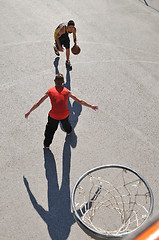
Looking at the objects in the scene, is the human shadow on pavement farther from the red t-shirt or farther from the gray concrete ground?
the red t-shirt

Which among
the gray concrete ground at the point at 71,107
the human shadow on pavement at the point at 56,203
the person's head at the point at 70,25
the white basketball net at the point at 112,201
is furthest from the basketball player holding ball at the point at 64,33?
the white basketball net at the point at 112,201

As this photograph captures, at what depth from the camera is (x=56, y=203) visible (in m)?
5.88

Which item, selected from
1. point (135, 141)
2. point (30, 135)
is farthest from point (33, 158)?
point (135, 141)

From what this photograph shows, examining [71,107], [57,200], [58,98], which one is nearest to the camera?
[58,98]

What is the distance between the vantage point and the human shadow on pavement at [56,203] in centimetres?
554

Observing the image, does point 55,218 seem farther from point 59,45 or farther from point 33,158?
point 59,45

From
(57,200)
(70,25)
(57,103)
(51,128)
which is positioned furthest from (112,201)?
(70,25)

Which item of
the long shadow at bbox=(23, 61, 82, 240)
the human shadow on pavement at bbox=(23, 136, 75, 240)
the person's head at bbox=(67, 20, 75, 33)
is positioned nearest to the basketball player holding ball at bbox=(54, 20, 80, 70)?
the person's head at bbox=(67, 20, 75, 33)

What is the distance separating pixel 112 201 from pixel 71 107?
2.88 m

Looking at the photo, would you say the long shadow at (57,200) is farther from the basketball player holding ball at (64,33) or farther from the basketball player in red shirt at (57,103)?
the basketball player holding ball at (64,33)

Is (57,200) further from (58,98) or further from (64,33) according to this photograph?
(64,33)

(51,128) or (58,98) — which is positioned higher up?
(58,98)

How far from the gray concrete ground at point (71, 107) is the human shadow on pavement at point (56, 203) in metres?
0.02

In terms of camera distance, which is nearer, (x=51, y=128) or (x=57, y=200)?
(x=57, y=200)
